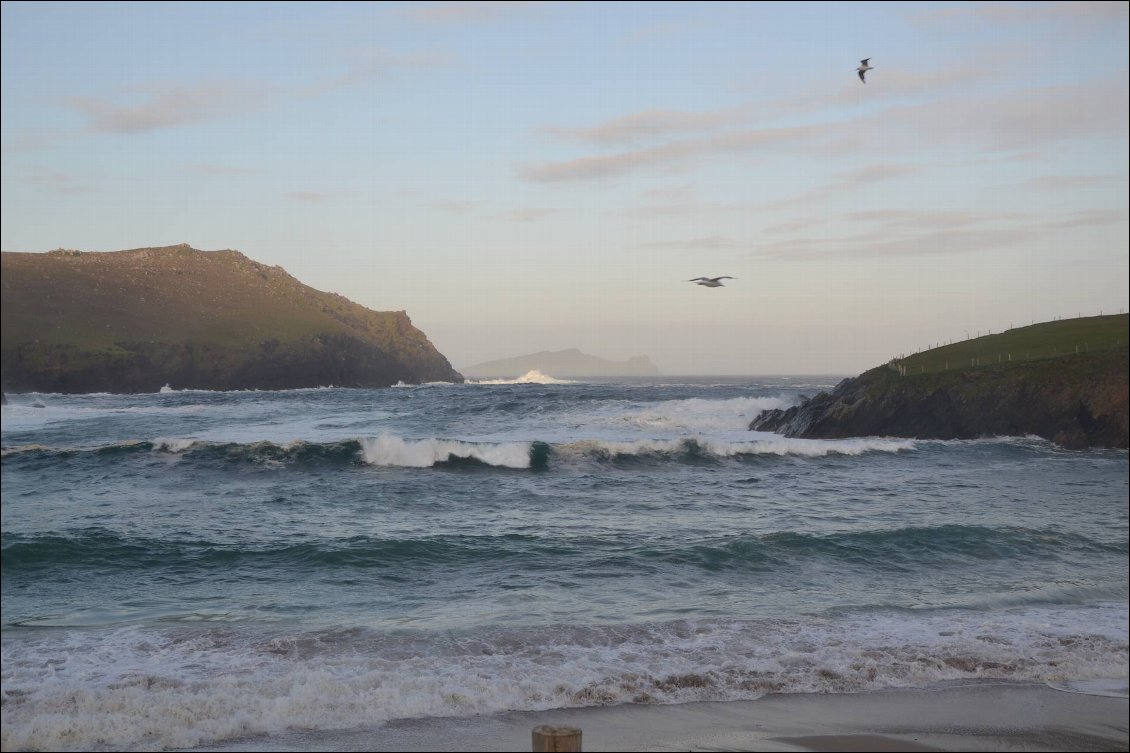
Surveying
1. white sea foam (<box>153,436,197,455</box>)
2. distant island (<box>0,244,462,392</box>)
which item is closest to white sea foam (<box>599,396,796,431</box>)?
white sea foam (<box>153,436,197,455</box>)

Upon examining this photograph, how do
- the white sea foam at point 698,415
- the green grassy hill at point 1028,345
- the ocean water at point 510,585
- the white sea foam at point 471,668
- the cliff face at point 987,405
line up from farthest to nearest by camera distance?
the white sea foam at point 698,415
the green grassy hill at point 1028,345
the cliff face at point 987,405
the ocean water at point 510,585
the white sea foam at point 471,668

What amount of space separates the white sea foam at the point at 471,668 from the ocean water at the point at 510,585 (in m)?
0.04

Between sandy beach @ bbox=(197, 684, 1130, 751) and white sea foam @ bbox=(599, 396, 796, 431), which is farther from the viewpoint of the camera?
white sea foam @ bbox=(599, 396, 796, 431)

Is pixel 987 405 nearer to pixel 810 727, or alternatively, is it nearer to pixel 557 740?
pixel 810 727

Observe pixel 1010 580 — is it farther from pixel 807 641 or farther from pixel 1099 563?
pixel 807 641

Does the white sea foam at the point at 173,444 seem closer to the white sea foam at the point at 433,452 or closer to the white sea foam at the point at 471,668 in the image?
the white sea foam at the point at 433,452

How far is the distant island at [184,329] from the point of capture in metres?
12.5

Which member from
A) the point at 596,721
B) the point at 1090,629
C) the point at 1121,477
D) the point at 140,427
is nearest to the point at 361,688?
the point at 596,721

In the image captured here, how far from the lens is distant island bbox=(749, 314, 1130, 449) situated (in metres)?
27.7

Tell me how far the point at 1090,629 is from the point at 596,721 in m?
7.69

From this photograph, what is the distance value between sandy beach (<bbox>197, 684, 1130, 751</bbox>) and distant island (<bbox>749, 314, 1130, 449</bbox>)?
2086 cm

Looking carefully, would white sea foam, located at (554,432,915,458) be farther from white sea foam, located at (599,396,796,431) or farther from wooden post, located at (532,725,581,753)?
wooden post, located at (532,725,581,753)

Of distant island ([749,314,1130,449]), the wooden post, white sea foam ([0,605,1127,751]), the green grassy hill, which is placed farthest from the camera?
the green grassy hill

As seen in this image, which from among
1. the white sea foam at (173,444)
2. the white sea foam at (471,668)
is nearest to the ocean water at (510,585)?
the white sea foam at (471,668)
